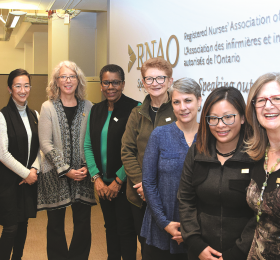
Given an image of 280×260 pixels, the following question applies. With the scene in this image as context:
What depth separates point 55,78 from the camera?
2.93m

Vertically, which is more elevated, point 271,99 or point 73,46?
point 73,46

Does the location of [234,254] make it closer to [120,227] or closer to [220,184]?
[220,184]

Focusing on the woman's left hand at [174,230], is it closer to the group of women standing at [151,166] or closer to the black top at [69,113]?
the group of women standing at [151,166]

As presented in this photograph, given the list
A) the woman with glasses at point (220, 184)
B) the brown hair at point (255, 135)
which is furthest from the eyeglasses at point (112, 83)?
the brown hair at point (255, 135)

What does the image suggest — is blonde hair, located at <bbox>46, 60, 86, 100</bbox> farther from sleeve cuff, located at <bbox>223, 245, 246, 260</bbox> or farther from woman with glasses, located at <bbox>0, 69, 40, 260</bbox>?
sleeve cuff, located at <bbox>223, 245, 246, 260</bbox>

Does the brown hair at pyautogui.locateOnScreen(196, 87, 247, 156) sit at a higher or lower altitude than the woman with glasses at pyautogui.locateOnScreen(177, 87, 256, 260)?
higher

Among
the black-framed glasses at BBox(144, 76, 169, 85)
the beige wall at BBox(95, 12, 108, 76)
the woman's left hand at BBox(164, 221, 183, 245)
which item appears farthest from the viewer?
the beige wall at BBox(95, 12, 108, 76)

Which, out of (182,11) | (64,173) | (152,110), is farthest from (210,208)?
(182,11)

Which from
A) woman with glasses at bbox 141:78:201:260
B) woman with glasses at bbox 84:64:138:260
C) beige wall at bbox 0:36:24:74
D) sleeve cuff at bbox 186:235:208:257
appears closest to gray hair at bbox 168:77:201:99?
woman with glasses at bbox 141:78:201:260

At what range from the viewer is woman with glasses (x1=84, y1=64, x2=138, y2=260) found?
277 centimetres

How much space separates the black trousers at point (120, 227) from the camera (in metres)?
2.81

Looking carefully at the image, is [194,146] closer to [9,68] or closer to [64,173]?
[64,173]

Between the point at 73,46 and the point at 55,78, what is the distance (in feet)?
16.8

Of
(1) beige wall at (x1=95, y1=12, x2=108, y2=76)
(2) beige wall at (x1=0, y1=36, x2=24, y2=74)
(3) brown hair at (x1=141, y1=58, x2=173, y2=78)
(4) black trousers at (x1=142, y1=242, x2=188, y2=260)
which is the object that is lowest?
(4) black trousers at (x1=142, y1=242, x2=188, y2=260)
